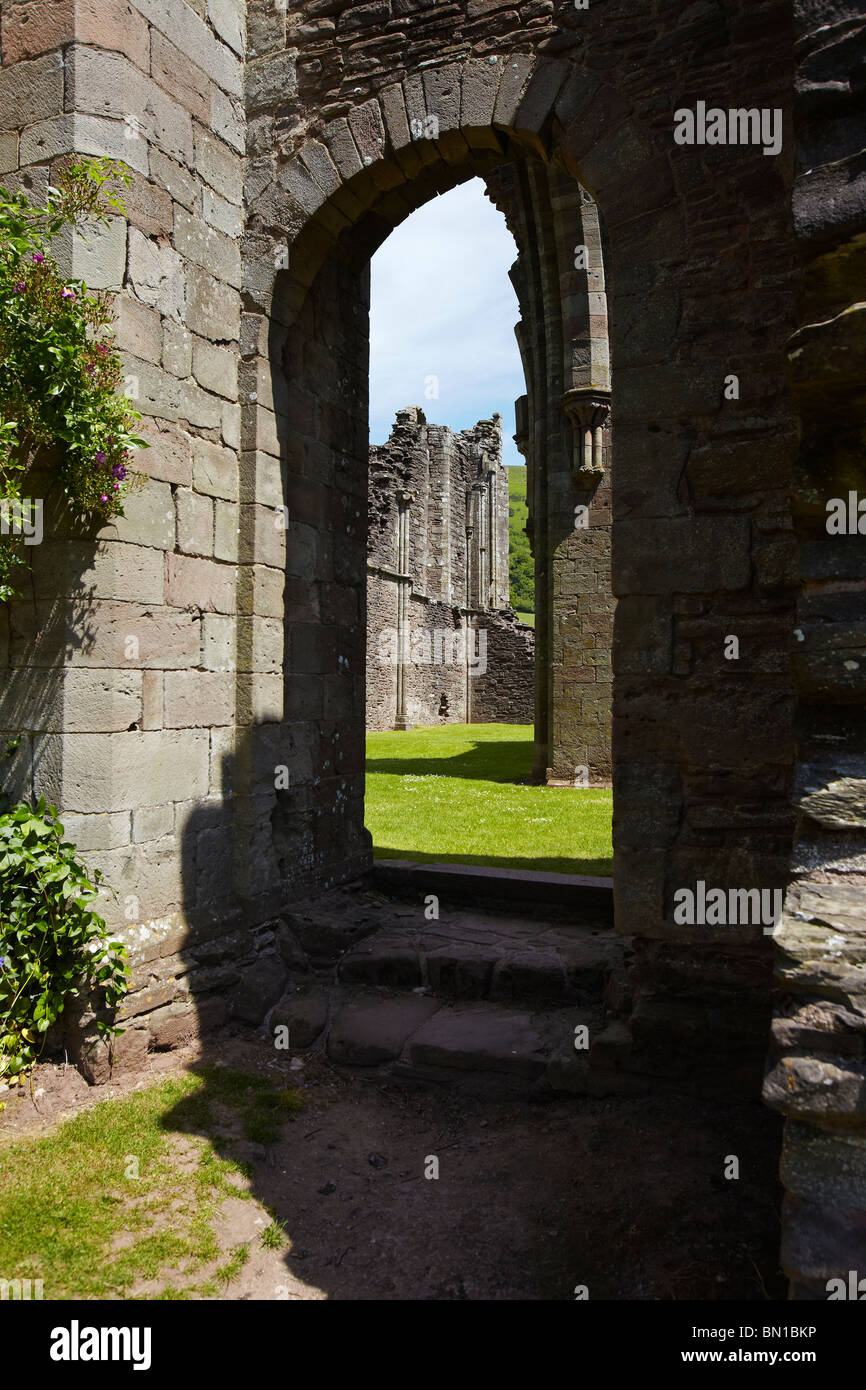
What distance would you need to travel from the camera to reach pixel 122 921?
4.07m

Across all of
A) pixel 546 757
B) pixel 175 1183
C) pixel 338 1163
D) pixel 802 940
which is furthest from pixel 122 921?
pixel 546 757

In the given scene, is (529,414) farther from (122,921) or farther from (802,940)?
(802,940)

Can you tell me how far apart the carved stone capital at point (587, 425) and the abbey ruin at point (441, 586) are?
13.1 metres

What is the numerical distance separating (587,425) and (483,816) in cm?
640

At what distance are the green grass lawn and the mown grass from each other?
11.4ft

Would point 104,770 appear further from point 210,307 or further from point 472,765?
point 472,765

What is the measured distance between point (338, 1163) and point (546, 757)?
393 inches

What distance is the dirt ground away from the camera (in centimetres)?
277

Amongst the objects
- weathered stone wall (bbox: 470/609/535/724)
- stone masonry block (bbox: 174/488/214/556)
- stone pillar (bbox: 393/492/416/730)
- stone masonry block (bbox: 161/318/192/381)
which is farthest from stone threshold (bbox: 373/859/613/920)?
weathered stone wall (bbox: 470/609/535/724)

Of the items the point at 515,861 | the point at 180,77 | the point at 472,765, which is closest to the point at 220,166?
the point at 180,77

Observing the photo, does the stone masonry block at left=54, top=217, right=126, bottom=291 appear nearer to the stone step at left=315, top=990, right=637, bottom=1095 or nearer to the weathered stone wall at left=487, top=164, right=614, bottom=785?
the stone step at left=315, top=990, right=637, bottom=1095

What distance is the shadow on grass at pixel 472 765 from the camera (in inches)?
566

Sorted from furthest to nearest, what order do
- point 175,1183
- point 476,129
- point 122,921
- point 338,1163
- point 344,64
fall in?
point 344,64
point 476,129
point 122,921
point 338,1163
point 175,1183

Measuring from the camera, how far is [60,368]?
144 inches
